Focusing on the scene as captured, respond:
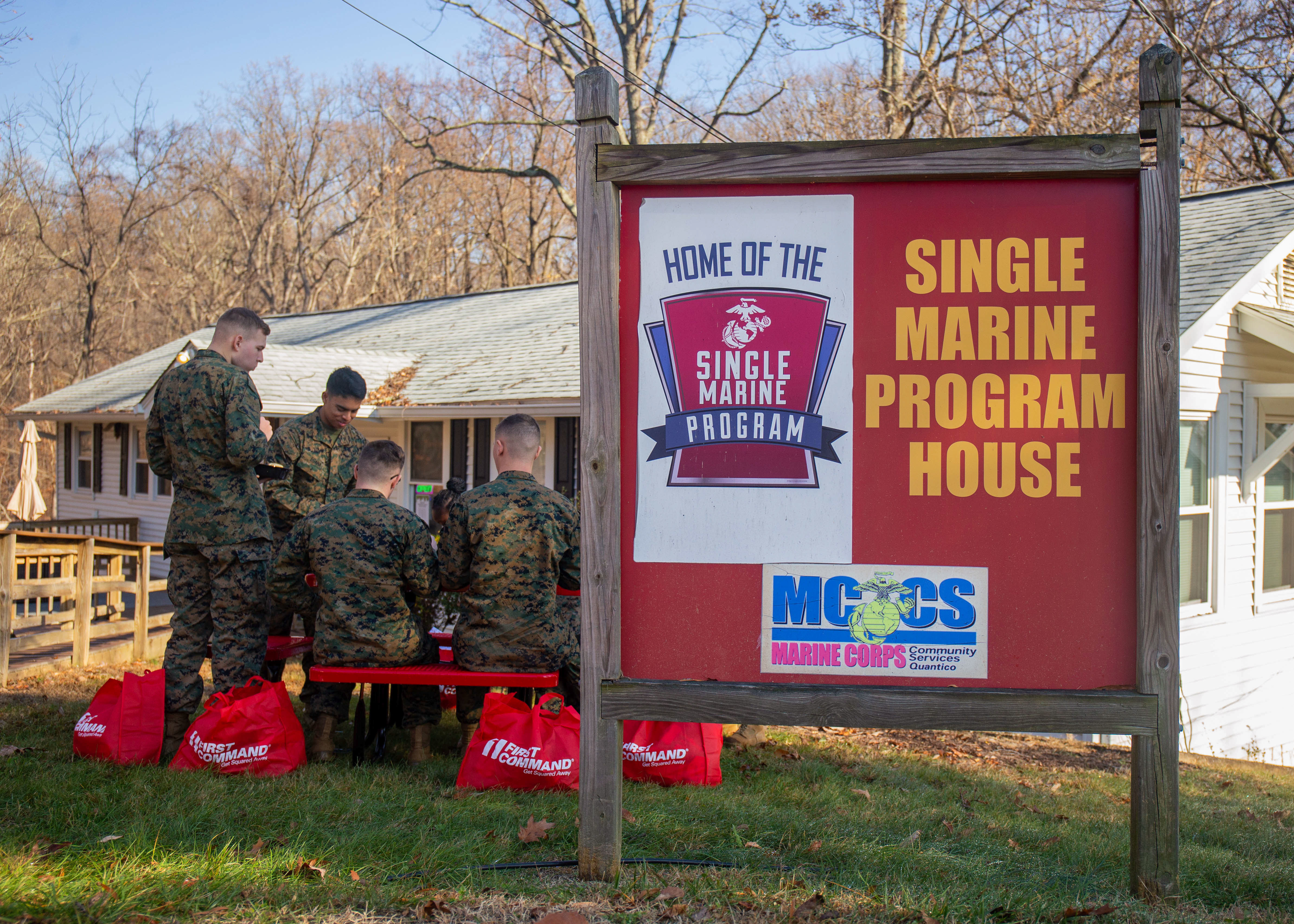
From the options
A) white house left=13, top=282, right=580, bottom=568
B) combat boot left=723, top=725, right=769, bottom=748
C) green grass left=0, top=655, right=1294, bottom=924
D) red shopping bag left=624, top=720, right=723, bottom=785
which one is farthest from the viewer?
white house left=13, top=282, right=580, bottom=568

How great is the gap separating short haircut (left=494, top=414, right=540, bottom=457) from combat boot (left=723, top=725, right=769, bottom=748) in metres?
2.08

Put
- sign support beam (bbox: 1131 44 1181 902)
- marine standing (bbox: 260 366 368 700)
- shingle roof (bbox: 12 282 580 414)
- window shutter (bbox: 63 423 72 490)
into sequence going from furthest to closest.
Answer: window shutter (bbox: 63 423 72 490) < shingle roof (bbox: 12 282 580 414) < marine standing (bbox: 260 366 368 700) < sign support beam (bbox: 1131 44 1181 902)

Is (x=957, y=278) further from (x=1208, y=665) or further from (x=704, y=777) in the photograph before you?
(x=1208, y=665)

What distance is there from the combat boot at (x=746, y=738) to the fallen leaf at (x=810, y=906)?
2.50 meters

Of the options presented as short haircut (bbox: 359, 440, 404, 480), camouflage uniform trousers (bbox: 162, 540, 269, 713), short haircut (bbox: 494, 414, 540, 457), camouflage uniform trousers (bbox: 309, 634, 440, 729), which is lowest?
camouflage uniform trousers (bbox: 309, 634, 440, 729)

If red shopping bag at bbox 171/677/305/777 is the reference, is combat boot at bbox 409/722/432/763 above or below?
below

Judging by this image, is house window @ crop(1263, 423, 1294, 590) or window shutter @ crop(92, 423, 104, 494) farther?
window shutter @ crop(92, 423, 104, 494)

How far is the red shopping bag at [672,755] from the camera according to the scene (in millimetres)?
4637

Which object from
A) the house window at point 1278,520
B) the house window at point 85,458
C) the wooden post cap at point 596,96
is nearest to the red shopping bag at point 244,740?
the wooden post cap at point 596,96

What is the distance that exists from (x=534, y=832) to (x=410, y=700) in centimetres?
160

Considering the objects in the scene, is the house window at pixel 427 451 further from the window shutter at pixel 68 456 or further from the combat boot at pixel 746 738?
the window shutter at pixel 68 456

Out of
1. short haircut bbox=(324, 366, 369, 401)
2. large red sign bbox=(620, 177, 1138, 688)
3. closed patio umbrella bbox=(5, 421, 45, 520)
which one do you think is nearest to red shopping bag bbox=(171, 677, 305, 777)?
short haircut bbox=(324, 366, 369, 401)

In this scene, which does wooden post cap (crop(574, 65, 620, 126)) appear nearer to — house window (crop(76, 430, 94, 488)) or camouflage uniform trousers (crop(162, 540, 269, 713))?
camouflage uniform trousers (crop(162, 540, 269, 713))

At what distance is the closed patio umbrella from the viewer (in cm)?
1808
